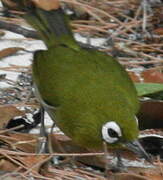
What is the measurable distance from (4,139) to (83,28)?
200 centimetres

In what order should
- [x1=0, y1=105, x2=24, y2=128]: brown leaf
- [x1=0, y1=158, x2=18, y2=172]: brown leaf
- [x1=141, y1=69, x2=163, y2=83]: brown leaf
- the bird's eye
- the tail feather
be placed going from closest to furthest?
the bird's eye < [x1=0, y1=158, x2=18, y2=172]: brown leaf < [x1=0, y1=105, x2=24, y2=128]: brown leaf < the tail feather < [x1=141, y1=69, x2=163, y2=83]: brown leaf

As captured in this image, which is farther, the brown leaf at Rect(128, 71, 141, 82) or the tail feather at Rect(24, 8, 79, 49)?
the brown leaf at Rect(128, 71, 141, 82)

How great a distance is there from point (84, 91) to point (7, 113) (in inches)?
22.8

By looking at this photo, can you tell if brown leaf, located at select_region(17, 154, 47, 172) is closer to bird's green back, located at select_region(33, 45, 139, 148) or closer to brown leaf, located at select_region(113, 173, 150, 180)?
bird's green back, located at select_region(33, 45, 139, 148)

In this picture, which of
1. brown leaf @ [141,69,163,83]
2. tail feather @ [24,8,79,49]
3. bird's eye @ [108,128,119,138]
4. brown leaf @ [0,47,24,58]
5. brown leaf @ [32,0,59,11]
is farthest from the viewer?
brown leaf @ [0,47,24,58]

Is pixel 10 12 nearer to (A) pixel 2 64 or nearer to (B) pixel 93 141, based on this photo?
(A) pixel 2 64

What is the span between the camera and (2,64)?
5066mm

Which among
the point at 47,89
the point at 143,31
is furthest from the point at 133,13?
the point at 47,89

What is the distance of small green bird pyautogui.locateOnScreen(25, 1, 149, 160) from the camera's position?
11.4ft

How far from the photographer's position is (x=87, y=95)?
370 centimetres

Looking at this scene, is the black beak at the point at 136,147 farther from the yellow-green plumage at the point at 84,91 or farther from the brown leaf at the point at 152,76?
the brown leaf at the point at 152,76

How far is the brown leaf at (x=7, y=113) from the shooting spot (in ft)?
13.3

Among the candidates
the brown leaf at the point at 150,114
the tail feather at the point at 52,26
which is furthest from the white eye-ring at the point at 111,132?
the tail feather at the point at 52,26

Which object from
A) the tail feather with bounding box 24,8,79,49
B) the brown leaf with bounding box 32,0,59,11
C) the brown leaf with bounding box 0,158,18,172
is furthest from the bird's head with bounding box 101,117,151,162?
the brown leaf with bounding box 32,0,59,11
